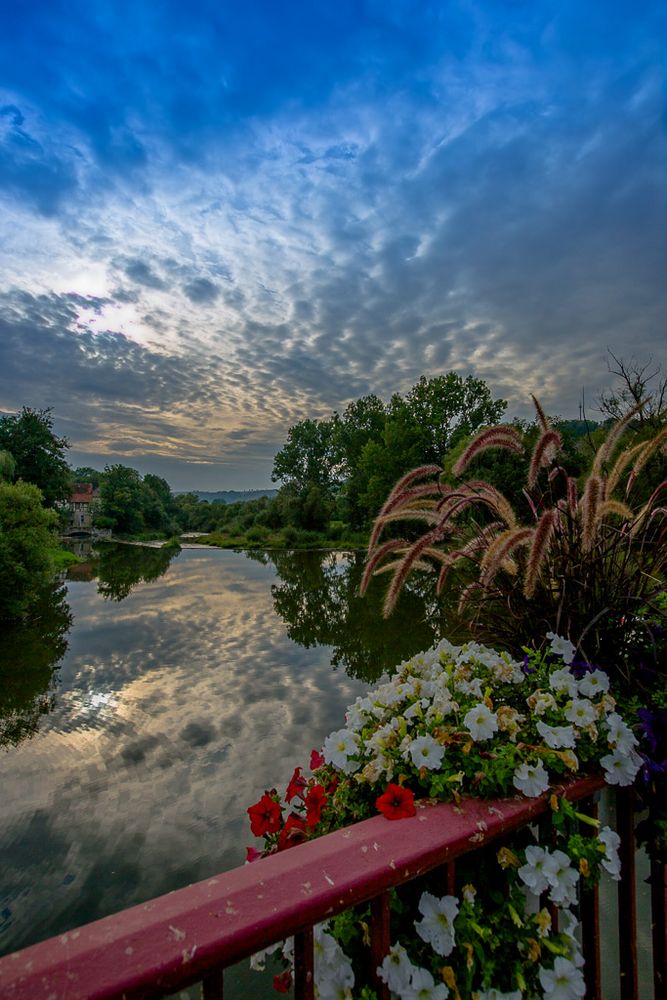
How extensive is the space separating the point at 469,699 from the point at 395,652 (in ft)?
24.2

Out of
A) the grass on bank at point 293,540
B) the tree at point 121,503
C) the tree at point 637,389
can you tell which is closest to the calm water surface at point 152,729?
the tree at point 637,389

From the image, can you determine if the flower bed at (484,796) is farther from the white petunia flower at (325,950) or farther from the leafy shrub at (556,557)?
the leafy shrub at (556,557)

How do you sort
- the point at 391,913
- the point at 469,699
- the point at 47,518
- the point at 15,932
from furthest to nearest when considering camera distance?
the point at 47,518
the point at 15,932
the point at 469,699
the point at 391,913

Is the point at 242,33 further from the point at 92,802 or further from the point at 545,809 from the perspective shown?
the point at 92,802

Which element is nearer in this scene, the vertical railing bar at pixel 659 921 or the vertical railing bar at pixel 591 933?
the vertical railing bar at pixel 591 933

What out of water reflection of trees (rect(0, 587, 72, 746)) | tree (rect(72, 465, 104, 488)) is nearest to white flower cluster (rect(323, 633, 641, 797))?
water reflection of trees (rect(0, 587, 72, 746))

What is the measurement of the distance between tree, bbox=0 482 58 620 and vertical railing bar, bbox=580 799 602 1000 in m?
13.1

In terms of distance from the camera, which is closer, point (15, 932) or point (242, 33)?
point (15, 932)

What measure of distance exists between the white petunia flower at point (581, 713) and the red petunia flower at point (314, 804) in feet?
2.05

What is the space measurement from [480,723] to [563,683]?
24cm

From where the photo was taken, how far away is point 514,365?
12484mm

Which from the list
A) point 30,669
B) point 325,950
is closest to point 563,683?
point 325,950

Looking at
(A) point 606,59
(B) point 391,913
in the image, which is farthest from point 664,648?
(A) point 606,59

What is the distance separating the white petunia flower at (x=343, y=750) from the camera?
1179mm
